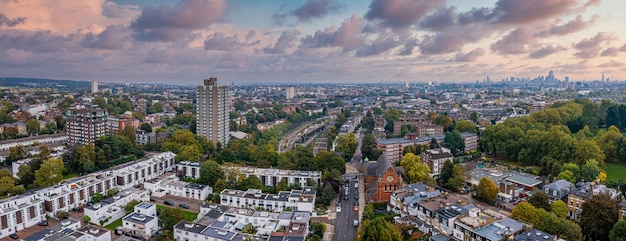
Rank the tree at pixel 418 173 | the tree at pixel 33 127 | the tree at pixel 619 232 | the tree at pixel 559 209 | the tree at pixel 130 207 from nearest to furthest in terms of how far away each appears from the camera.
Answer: the tree at pixel 619 232, the tree at pixel 559 209, the tree at pixel 130 207, the tree at pixel 418 173, the tree at pixel 33 127

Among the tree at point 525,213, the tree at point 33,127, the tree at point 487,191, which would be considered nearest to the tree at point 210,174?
the tree at point 487,191

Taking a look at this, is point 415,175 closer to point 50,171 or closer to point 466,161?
point 466,161

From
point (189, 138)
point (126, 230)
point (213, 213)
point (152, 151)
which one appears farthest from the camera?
point (152, 151)

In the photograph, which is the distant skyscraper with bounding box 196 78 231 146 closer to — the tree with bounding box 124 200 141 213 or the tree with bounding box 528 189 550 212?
the tree with bounding box 124 200 141 213

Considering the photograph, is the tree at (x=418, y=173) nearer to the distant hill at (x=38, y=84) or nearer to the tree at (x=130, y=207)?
the tree at (x=130, y=207)

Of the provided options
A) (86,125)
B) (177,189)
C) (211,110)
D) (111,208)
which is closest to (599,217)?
(177,189)

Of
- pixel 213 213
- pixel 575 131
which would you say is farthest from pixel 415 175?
pixel 575 131
